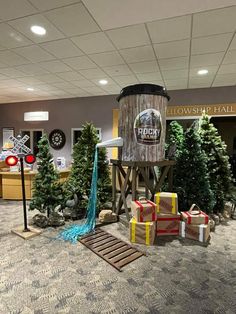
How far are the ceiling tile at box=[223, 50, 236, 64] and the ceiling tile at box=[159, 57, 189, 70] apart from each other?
2.23 ft

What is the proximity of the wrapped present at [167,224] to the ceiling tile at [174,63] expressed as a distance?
2.84m

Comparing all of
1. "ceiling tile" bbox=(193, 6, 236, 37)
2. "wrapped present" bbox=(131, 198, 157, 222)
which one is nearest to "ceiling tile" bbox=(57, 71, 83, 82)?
"ceiling tile" bbox=(193, 6, 236, 37)

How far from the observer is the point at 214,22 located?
2816 mm

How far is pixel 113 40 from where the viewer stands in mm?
3316

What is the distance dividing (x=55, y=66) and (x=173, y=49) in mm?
2375

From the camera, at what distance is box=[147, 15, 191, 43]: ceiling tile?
279 cm

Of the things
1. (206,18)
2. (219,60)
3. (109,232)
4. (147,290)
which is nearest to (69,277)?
(147,290)

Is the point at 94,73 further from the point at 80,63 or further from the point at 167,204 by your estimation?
the point at 167,204

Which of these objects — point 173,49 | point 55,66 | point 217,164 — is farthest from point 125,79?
point 217,164

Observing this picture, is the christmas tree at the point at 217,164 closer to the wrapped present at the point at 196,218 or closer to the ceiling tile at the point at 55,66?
the wrapped present at the point at 196,218

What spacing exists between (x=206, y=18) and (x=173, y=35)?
53 cm

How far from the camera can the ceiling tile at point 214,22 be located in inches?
103

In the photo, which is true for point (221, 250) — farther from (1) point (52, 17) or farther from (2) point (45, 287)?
(1) point (52, 17)

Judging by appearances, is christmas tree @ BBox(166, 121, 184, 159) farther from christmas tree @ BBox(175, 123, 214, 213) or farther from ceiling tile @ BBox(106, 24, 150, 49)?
ceiling tile @ BBox(106, 24, 150, 49)
